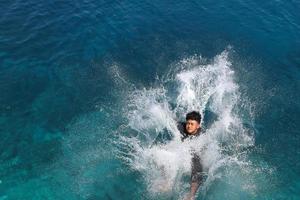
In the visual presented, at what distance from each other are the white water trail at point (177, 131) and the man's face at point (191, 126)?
1.00 meters

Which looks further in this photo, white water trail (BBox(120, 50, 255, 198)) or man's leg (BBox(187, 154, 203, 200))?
white water trail (BBox(120, 50, 255, 198))

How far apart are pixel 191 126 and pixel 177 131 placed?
9.34 ft

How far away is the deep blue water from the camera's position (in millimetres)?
18953

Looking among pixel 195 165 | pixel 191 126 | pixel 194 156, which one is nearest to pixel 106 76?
pixel 191 126

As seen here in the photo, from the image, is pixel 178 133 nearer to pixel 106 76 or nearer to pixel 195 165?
pixel 195 165

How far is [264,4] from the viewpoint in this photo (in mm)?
31719

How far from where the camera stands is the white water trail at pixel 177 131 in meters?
18.6

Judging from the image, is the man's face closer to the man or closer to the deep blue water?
the man

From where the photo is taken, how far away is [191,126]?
1742 centimetres

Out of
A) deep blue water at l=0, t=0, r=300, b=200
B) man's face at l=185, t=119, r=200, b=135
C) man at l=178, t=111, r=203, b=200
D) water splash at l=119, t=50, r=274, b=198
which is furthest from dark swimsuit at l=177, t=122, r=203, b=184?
deep blue water at l=0, t=0, r=300, b=200

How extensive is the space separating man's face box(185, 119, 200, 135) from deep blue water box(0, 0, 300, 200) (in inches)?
125

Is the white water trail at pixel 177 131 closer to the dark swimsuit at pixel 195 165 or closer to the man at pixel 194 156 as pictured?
the dark swimsuit at pixel 195 165

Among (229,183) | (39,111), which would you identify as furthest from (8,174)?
(229,183)

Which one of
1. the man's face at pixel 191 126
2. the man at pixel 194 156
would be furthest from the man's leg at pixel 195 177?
the man's face at pixel 191 126
